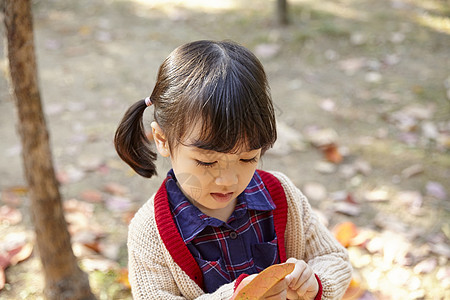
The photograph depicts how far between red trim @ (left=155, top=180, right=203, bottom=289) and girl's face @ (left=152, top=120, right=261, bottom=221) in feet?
0.31

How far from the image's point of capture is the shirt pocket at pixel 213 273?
117cm

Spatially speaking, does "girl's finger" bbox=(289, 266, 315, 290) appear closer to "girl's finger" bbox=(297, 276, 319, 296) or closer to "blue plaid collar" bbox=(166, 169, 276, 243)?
"girl's finger" bbox=(297, 276, 319, 296)

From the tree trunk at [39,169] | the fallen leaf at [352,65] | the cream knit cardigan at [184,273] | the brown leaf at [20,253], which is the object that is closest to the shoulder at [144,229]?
the cream knit cardigan at [184,273]

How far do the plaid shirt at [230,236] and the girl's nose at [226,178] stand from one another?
16cm

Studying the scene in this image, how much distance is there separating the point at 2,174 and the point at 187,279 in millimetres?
1630

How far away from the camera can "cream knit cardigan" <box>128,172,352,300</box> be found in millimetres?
1161

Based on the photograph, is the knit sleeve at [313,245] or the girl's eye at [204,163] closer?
the girl's eye at [204,163]

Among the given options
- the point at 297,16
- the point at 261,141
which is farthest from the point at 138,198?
the point at 297,16

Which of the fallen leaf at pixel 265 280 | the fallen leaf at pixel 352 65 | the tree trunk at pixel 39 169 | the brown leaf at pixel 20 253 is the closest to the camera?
the fallen leaf at pixel 265 280

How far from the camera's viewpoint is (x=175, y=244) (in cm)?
115

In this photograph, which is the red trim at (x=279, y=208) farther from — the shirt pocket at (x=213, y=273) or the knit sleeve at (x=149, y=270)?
the knit sleeve at (x=149, y=270)

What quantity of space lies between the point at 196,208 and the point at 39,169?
588 millimetres

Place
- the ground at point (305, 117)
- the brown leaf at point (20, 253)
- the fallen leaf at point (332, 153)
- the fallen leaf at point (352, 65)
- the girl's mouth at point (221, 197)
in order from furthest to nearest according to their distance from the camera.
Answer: the fallen leaf at point (352, 65) < the fallen leaf at point (332, 153) < the ground at point (305, 117) < the brown leaf at point (20, 253) < the girl's mouth at point (221, 197)

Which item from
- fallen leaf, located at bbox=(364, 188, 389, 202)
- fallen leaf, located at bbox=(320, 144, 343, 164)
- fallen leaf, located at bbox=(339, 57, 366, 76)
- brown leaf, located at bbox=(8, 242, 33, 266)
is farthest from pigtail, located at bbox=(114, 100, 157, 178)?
fallen leaf, located at bbox=(339, 57, 366, 76)
